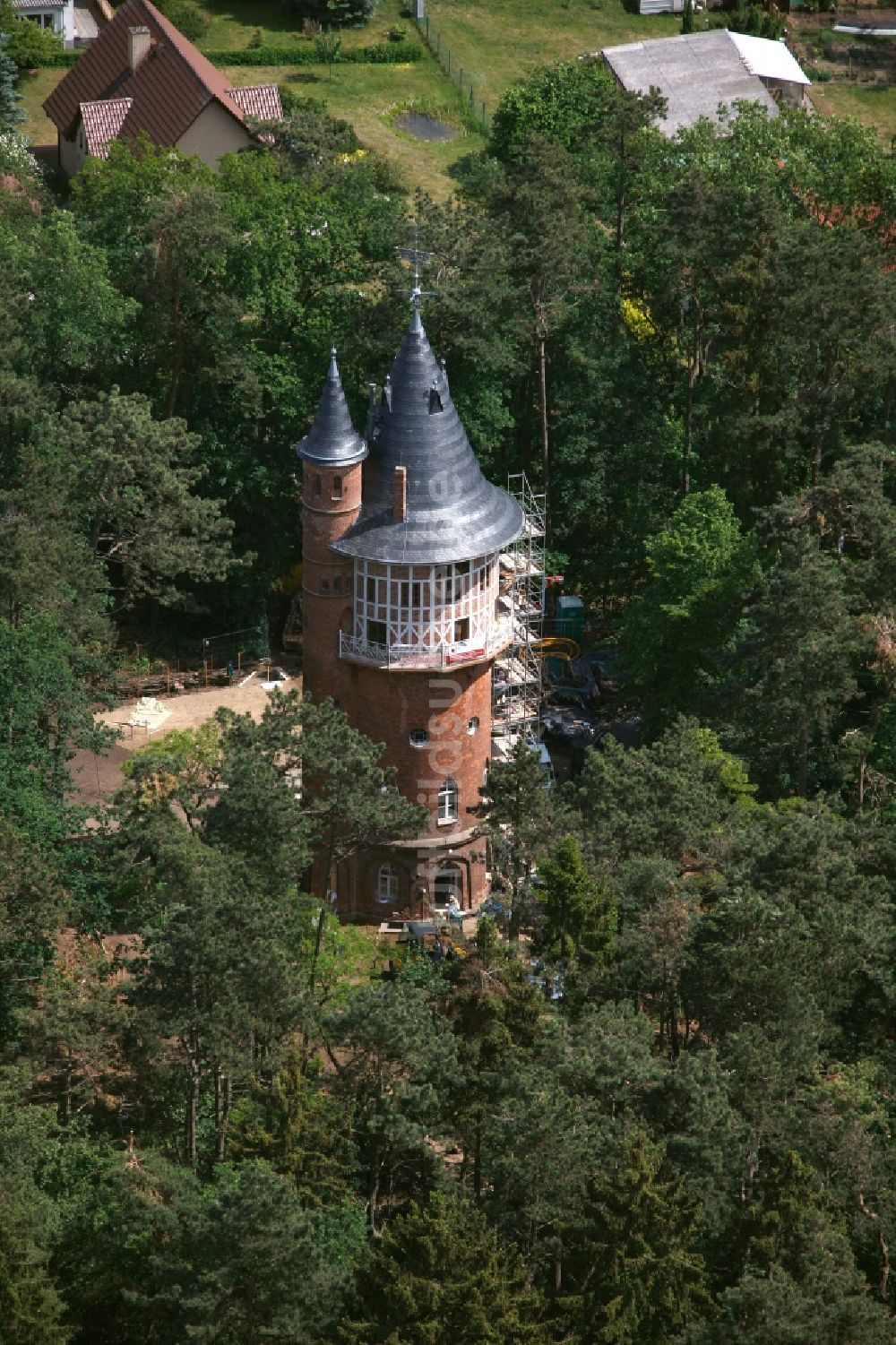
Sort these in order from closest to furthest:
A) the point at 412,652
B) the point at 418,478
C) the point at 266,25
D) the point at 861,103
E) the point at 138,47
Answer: the point at 418,478 → the point at 412,652 → the point at 138,47 → the point at 266,25 → the point at 861,103

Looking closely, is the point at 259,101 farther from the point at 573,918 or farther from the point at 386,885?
the point at 573,918

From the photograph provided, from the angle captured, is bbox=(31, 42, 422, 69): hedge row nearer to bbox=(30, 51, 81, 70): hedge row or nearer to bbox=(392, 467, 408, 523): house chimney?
bbox=(30, 51, 81, 70): hedge row

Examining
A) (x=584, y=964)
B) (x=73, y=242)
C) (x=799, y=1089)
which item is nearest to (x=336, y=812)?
(x=584, y=964)

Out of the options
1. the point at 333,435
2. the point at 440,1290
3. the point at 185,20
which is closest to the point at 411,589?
the point at 333,435

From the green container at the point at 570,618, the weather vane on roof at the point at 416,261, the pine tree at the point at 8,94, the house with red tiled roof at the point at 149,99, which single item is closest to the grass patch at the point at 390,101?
the house with red tiled roof at the point at 149,99

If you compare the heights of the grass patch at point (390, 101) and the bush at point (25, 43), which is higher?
the bush at point (25, 43)

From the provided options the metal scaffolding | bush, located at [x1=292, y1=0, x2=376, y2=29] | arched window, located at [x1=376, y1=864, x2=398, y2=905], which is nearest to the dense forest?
arched window, located at [x1=376, y1=864, x2=398, y2=905]

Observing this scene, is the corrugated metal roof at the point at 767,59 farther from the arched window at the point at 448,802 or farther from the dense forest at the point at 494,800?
the arched window at the point at 448,802

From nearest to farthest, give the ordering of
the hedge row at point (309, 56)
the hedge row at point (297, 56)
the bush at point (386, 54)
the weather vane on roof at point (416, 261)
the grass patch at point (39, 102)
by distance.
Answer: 1. the weather vane on roof at point (416, 261)
2. the grass patch at point (39, 102)
3. the hedge row at point (309, 56)
4. the hedge row at point (297, 56)
5. the bush at point (386, 54)
